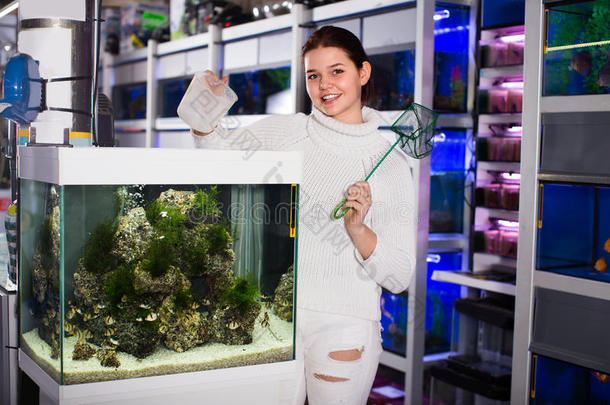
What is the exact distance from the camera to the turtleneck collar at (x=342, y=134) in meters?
1.84

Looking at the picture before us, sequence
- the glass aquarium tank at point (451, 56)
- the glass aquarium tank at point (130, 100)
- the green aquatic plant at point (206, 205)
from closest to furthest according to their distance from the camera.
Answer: the green aquatic plant at point (206, 205)
the glass aquarium tank at point (451, 56)
the glass aquarium tank at point (130, 100)

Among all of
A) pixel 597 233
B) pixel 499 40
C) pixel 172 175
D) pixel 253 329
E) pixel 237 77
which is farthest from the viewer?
pixel 237 77

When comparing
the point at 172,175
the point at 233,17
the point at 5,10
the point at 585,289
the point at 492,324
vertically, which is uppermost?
the point at 233,17

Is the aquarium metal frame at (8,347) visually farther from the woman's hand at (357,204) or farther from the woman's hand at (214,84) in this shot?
the woman's hand at (357,204)

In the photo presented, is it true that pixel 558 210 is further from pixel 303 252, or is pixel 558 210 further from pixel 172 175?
pixel 172 175

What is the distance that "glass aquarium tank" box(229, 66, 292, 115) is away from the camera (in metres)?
4.27

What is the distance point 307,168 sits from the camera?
1834 millimetres

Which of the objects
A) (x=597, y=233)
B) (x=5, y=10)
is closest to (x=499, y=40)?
(x=597, y=233)

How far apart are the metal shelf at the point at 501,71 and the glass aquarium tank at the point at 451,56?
0.48 ft

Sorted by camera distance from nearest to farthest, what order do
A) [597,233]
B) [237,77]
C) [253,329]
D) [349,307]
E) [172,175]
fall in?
1. [172,175]
2. [253,329]
3. [349,307]
4. [597,233]
5. [237,77]

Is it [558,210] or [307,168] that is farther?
[558,210]

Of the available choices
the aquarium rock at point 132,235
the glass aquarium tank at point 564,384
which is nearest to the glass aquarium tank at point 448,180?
the glass aquarium tank at point 564,384

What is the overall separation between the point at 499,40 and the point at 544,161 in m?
1.02

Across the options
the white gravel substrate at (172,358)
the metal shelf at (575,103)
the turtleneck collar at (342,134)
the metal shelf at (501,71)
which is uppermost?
the metal shelf at (501,71)
